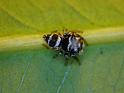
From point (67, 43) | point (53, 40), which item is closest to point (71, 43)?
point (67, 43)

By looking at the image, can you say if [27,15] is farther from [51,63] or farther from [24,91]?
[24,91]
